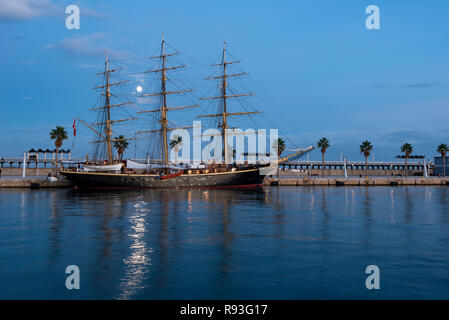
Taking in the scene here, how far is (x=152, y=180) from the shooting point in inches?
2817

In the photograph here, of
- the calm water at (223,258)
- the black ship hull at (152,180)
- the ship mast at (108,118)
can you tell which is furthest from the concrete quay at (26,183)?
the calm water at (223,258)

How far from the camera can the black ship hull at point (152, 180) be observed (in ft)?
229

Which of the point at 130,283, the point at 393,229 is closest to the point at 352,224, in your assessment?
the point at 393,229

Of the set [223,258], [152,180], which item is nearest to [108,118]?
[152,180]

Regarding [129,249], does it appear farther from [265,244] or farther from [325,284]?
[325,284]

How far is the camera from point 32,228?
72.5 feet

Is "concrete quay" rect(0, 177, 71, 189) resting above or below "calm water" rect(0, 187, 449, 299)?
above

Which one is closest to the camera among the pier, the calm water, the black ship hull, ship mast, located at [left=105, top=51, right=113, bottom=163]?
the calm water

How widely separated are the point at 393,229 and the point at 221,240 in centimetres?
1047

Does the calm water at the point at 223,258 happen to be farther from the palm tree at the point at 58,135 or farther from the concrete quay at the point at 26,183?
the palm tree at the point at 58,135

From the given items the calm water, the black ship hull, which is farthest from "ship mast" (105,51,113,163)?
the calm water

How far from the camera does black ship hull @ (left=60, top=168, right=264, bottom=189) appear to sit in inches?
2749

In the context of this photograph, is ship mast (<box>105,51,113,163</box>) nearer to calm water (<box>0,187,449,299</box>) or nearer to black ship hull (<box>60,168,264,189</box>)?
black ship hull (<box>60,168,264,189</box>)

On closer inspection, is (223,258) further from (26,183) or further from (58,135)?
(58,135)
